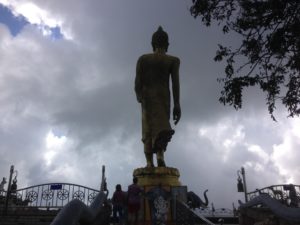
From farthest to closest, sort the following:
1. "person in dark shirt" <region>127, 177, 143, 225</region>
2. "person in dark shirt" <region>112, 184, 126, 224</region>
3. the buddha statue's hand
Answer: the buddha statue's hand → "person in dark shirt" <region>112, 184, 126, 224</region> → "person in dark shirt" <region>127, 177, 143, 225</region>

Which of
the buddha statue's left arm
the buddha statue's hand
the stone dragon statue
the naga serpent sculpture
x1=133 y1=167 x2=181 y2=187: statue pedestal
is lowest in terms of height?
the naga serpent sculpture

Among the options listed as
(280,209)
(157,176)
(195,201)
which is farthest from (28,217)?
(280,209)

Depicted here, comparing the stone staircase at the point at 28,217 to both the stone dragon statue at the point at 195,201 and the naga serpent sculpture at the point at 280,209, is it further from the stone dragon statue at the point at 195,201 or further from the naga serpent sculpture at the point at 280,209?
the naga serpent sculpture at the point at 280,209

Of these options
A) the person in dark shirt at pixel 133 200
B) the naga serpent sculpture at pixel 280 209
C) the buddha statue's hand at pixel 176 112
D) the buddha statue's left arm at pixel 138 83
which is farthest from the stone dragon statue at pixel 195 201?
the buddha statue's left arm at pixel 138 83

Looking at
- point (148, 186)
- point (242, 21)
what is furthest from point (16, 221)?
point (242, 21)

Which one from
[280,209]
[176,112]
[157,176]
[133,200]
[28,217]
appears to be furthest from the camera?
[176,112]

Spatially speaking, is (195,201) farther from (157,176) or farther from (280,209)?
(280,209)

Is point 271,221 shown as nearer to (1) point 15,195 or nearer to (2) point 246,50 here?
(2) point 246,50

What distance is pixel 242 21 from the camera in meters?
7.41

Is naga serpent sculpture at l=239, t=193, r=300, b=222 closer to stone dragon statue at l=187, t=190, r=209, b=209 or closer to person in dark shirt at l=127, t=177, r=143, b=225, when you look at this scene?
stone dragon statue at l=187, t=190, r=209, b=209

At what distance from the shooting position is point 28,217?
9.92m

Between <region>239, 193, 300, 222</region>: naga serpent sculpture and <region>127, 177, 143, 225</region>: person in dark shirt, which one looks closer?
<region>239, 193, 300, 222</region>: naga serpent sculpture

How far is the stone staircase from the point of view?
30.2 feet

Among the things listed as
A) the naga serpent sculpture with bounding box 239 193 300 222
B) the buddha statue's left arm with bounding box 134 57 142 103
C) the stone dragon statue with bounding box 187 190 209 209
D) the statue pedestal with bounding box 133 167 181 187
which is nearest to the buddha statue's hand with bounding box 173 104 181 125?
the buddha statue's left arm with bounding box 134 57 142 103
